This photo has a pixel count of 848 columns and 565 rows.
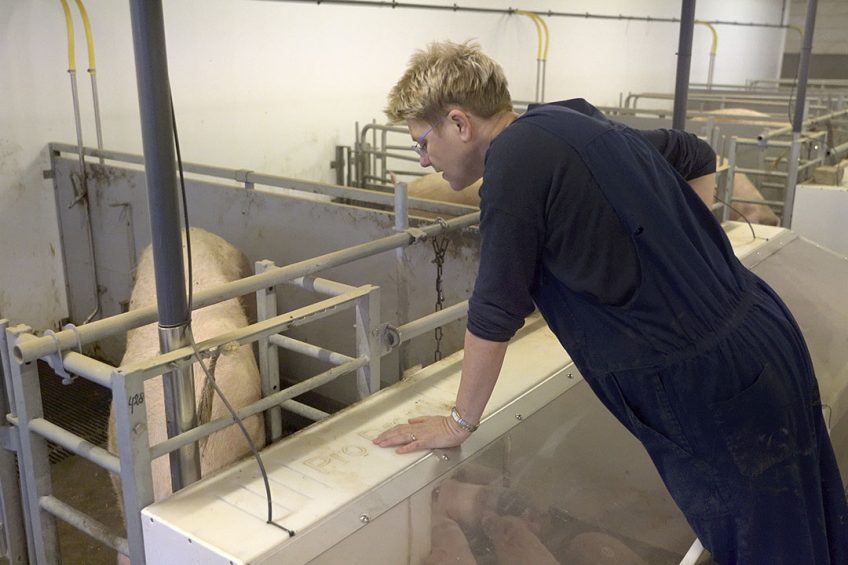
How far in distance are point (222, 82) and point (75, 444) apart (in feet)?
12.8

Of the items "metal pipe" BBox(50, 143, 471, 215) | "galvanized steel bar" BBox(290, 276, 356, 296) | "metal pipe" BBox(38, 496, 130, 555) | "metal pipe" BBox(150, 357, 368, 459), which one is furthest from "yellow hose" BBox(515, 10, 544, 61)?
"metal pipe" BBox(38, 496, 130, 555)

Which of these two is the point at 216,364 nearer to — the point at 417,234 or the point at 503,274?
the point at 417,234

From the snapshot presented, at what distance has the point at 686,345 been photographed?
1287 mm

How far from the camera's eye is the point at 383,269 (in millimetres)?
2949

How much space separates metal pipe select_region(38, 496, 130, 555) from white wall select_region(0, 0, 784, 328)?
3050mm

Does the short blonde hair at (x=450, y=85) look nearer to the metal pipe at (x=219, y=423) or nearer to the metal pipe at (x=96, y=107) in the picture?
the metal pipe at (x=219, y=423)

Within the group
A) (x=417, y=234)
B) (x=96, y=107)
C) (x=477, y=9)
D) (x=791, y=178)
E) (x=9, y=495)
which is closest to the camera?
(x=9, y=495)

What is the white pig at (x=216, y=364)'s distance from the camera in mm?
2072

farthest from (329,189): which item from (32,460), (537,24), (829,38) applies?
(829,38)

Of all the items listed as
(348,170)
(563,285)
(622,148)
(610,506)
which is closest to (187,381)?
(563,285)

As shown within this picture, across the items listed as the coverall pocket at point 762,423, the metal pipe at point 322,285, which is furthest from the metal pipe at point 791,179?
the metal pipe at point 322,285

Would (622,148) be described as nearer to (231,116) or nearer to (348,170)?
(231,116)

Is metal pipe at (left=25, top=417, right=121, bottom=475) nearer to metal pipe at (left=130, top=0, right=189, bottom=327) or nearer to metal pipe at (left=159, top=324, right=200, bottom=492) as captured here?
metal pipe at (left=159, top=324, right=200, bottom=492)

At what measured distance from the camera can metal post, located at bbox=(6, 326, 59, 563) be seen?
4.26 feet
